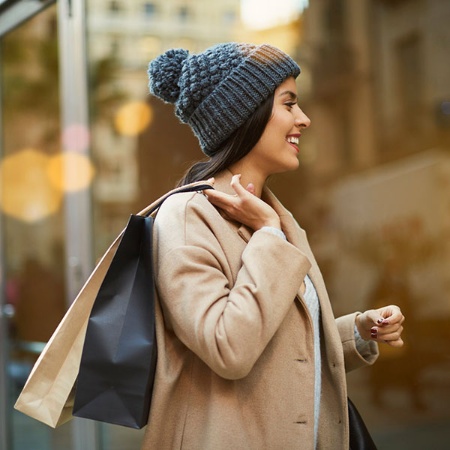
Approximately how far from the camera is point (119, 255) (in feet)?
6.83

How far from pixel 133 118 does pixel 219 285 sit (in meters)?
3.26

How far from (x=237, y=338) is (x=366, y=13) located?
274 cm

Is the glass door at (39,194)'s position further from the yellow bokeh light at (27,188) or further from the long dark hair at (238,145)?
the long dark hair at (238,145)

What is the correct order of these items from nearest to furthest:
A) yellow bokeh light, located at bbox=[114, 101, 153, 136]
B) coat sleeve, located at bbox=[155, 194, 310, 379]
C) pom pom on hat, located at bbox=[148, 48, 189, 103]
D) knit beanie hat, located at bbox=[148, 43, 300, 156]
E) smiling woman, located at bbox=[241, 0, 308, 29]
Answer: coat sleeve, located at bbox=[155, 194, 310, 379] < knit beanie hat, located at bbox=[148, 43, 300, 156] < pom pom on hat, located at bbox=[148, 48, 189, 103] < smiling woman, located at bbox=[241, 0, 308, 29] < yellow bokeh light, located at bbox=[114, 101, 153, 136]

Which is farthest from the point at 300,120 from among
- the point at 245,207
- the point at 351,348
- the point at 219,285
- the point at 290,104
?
the point at 351,348

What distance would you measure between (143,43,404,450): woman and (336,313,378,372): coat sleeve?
5 cm

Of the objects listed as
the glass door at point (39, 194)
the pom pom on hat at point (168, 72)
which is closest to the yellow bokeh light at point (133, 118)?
the glass door at point (39, 194)

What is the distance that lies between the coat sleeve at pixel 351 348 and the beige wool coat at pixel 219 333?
369mm

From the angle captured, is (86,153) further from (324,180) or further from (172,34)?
(324,180)

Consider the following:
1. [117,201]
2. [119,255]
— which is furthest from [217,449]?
[117,201]

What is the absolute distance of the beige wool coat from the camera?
6.36ft

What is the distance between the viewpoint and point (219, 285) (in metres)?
1.99

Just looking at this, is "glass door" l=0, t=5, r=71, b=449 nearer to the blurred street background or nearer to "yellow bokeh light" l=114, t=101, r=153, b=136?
the blurred street background

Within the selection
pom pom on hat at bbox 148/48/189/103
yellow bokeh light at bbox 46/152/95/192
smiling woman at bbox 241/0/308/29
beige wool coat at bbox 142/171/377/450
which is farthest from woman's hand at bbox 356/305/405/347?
yellow bokeh light at bbox 46/152/95/192
